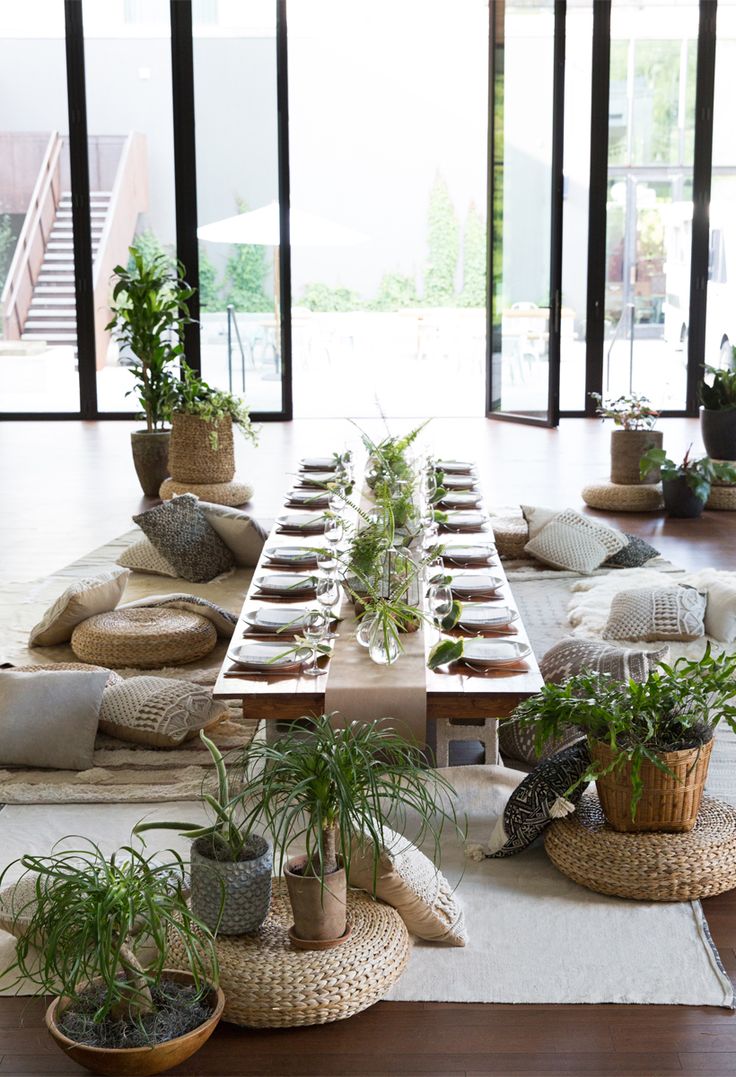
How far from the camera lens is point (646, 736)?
9.27 ft

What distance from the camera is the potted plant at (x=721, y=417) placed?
25.1 feet

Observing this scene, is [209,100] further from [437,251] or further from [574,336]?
[437,251]

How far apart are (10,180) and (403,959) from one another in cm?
952

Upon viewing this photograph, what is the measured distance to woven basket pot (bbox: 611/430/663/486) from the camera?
720 cm

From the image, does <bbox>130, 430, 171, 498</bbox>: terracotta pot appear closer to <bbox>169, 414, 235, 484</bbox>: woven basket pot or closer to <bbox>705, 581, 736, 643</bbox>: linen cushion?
<bbox>169, 414, 235, 484</bbox>: woven basket pot

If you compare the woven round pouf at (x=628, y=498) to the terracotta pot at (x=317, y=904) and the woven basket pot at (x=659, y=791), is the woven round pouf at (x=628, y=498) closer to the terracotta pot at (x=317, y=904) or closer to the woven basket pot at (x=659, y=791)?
the woven basket pot at (x=659, y=791)

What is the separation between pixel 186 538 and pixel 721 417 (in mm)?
3622

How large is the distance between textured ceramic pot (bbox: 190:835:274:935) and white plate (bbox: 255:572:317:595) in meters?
1.45

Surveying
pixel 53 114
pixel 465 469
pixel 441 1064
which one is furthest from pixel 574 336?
pixel 441 1064

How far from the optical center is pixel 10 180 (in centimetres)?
1073

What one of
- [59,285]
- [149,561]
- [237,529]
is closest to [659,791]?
[237,529]

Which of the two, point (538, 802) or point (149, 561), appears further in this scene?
point (149, 561)

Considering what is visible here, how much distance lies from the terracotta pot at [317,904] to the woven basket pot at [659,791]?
27.7 inches

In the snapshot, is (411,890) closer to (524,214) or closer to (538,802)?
(538,802)
